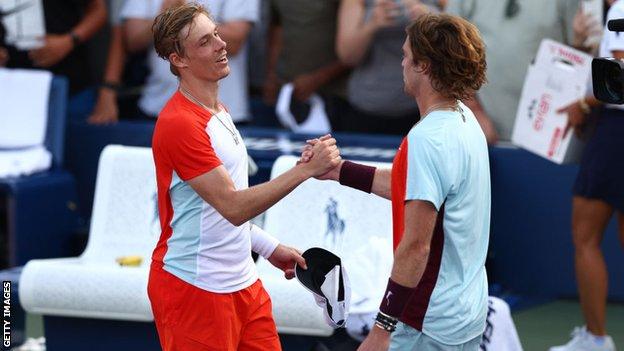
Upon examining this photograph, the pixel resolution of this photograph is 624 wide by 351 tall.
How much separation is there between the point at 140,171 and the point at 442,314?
3212 millimetres

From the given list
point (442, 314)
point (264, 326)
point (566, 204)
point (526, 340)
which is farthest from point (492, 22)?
point (442, 314)

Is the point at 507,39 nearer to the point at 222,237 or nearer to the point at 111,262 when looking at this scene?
the point at 111,262

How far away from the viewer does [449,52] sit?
3643 mm

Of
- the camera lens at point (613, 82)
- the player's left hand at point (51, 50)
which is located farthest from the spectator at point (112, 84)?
the camera lens at point (613, 82)

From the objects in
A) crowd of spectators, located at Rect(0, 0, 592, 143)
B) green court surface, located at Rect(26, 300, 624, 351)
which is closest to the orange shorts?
green court surface, located at Rect(26, 300, 624, 351)

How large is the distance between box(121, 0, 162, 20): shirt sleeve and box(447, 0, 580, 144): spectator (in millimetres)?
1749

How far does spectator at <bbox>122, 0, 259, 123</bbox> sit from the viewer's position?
7.42 metres

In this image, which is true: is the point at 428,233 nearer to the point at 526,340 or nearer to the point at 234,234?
the point at 234,234

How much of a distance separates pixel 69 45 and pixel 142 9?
0.51 metres

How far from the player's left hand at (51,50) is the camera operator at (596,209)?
10.5 feet

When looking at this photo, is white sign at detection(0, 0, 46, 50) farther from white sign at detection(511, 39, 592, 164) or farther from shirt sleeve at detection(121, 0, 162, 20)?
white sign at detection(511, 39, 592, 164)

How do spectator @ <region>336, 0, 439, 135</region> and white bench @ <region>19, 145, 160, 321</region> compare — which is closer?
white bench @ <region>19, 145, 160, 321</region>

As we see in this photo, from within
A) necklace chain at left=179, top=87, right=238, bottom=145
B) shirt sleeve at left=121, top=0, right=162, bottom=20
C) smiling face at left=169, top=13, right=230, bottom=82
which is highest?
smiling face at left=169, top=13, right=230, bottom=82

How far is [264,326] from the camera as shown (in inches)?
171
